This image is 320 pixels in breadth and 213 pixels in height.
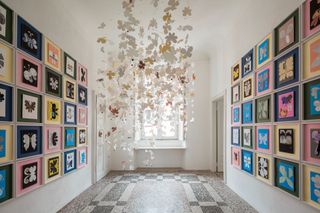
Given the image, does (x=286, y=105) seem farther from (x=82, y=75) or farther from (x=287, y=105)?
(x=82, y=75)

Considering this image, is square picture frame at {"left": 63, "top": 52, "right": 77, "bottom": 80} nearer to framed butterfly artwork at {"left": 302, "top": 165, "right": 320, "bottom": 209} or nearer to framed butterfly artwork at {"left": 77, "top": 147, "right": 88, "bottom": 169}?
framed butterfly artwork at {"left": 77, "top": 147, "right": 88, "bottom": 169}

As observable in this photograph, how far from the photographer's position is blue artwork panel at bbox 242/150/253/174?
9.72 ft

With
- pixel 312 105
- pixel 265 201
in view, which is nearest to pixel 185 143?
pixel 265 201

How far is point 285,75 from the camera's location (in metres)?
2.16

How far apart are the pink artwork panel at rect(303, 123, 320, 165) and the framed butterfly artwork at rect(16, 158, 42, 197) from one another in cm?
268

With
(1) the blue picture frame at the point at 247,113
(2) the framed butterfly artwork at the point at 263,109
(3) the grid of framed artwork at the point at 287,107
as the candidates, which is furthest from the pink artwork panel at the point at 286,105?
(1) the blue picture frame at the point at 247,113

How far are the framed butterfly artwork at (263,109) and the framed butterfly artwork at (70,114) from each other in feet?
8.84

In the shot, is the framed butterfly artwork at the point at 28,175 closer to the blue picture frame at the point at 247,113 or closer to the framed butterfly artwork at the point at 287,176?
the framed butterfly artwork at the point at 287,176

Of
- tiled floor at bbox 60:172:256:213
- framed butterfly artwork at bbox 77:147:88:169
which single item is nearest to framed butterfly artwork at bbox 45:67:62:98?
framed butterfly artwork at bbox 77:147:88:169

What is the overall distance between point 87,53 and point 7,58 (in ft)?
7.44

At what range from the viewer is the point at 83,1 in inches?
118

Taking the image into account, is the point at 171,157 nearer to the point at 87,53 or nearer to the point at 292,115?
the point at 87,53

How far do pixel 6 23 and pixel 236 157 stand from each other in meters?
3.52

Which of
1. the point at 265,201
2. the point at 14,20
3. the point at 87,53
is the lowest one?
the point at 265,201
